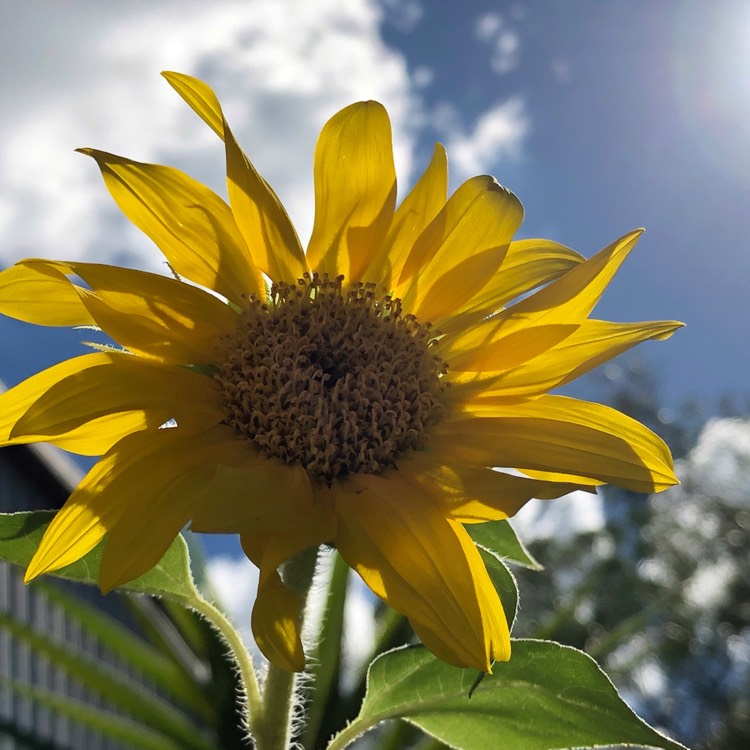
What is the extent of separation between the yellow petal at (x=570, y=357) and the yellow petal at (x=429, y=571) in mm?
113

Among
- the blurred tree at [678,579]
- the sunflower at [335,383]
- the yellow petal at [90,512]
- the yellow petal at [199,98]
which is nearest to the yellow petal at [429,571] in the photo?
the sunflower at [335,383]

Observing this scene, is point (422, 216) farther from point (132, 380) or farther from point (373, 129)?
point (132, 380)

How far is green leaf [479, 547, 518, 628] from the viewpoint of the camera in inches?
15.6

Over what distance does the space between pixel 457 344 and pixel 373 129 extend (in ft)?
0.49

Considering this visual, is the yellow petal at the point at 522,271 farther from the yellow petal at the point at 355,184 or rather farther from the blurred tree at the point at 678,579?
the blurred tree at the point at 678,579

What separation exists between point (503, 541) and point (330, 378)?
0.49 ft

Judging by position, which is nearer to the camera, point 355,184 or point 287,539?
point 287,539

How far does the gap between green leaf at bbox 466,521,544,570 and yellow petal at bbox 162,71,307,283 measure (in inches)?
8.3

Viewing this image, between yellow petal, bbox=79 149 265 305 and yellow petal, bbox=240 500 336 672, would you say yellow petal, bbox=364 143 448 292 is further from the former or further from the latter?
yellow petal, bbox=240 500 336 672

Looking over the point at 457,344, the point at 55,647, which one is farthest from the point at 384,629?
the point at 457,344

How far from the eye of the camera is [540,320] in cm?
52

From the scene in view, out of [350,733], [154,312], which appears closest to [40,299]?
[154,312]

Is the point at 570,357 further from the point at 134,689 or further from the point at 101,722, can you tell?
the point at 134,689

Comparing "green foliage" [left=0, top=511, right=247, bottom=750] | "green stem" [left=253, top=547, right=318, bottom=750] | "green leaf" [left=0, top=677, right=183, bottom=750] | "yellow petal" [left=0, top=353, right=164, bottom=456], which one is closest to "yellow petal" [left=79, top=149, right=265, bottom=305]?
"yellow petal" [left=0, top=353, right=164, bottom=456]
